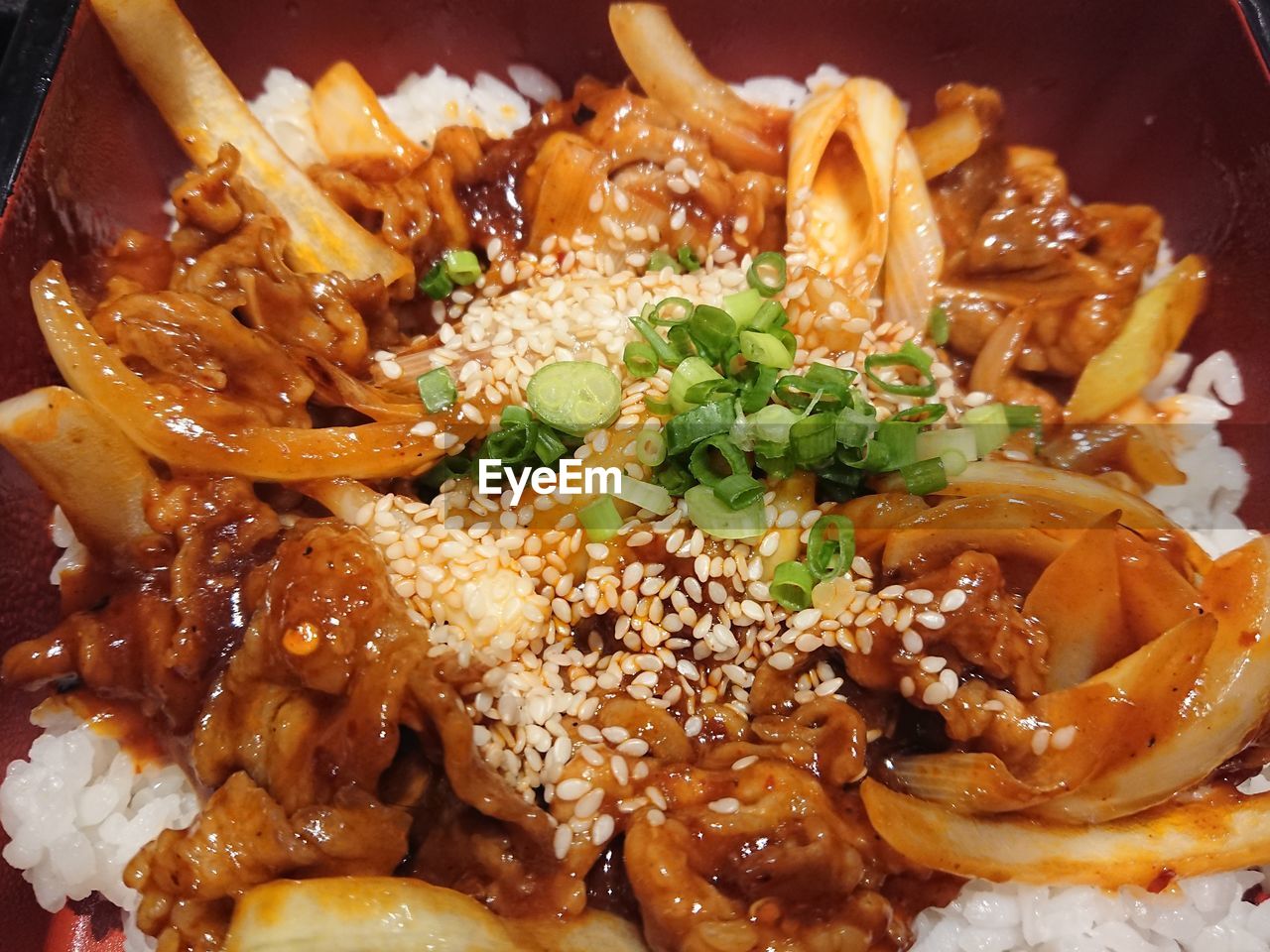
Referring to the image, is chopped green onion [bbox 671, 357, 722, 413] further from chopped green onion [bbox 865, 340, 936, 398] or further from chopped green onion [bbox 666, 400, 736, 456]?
chopped green onion [bbox 865, 340, 936, 398]

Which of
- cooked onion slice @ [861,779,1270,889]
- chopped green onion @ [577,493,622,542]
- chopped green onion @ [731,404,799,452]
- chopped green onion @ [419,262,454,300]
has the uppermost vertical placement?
chopped green onion @ [419,262,454,300]

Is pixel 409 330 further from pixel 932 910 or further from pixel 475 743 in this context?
pixel 932 910

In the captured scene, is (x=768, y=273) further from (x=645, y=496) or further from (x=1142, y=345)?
(x=1142, y=345)

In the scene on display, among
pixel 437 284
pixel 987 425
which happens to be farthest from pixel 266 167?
pixel 987 425

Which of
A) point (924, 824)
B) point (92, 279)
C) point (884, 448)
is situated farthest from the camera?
point (92, 279)

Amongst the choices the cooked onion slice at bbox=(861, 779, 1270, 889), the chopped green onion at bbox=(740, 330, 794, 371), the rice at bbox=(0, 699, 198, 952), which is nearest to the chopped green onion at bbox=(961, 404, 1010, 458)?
the chopped green onion at bbox=(740, 330, 794, 371)

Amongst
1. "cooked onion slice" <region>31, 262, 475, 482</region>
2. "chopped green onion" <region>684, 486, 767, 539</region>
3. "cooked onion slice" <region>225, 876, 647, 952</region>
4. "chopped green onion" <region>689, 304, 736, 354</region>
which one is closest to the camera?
"cooked onion slice" <region>225, 876, 647, 952</region>

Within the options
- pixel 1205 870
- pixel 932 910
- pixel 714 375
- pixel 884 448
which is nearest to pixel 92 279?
pixel 714 375
